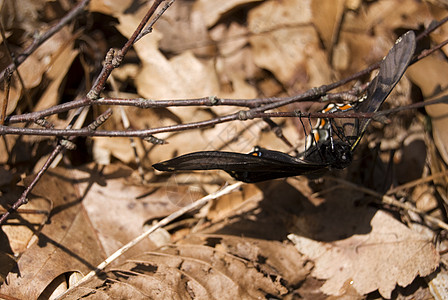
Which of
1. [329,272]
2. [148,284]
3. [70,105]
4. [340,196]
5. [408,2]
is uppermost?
[70,105]

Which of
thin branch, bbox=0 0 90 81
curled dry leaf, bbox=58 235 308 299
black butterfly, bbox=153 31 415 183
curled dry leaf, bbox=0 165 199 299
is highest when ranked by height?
thin branch, bbox=0 0 90 81

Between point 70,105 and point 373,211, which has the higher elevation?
point 70,105

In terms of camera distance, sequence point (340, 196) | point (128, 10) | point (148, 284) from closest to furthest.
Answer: point (148, 284) → point (340, 196) → point (128, 10)

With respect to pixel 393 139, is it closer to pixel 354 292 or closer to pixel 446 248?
pixel 446 248

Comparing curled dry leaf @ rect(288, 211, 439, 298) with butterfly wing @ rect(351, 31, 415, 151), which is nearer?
butterfly wing @ rect(351, 31, 415, 151)

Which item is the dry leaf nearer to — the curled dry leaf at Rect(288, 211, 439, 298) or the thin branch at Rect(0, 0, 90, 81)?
the curled dry leaf at Rect(288, 211, 439, 298)

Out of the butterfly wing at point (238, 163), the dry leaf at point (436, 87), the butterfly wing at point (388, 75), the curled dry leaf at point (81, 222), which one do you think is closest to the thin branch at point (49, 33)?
the curled dry leaf at point (81, 222)

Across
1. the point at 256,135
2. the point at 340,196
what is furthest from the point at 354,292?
the point at 256,135

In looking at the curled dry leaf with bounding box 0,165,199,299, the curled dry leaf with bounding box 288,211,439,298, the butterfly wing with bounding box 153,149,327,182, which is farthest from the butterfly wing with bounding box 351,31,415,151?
the curled dry leaf with bounding box 0,165,199,299
